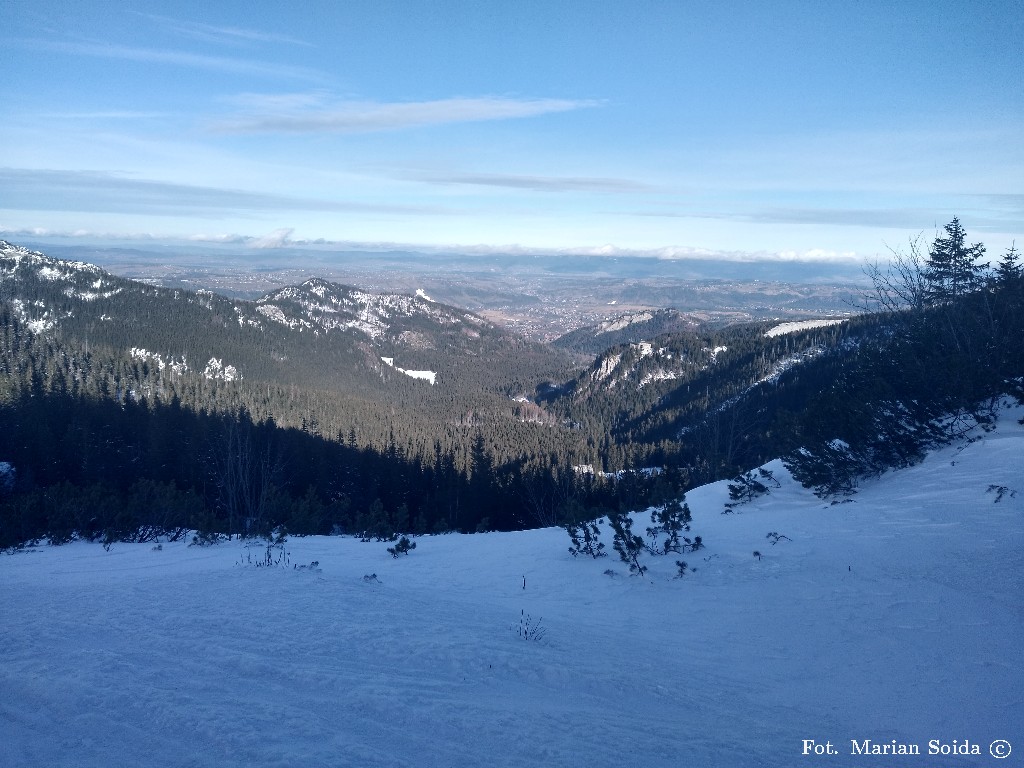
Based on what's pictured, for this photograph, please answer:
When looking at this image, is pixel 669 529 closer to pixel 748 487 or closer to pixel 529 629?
pixel 529 629

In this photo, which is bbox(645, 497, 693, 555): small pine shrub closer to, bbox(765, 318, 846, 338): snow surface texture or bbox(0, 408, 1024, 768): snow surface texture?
bbox(0, 408, 1024, 768): snow surface texture

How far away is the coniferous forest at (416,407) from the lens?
53.0ft

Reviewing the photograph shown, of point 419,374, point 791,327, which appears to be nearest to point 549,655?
point 791,327

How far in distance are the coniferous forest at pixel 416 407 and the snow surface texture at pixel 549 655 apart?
4.34 meters

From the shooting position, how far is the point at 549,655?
671 centimetres

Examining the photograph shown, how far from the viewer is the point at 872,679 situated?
21.1 ft

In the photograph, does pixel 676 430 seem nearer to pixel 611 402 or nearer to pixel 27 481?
pixel 611 402

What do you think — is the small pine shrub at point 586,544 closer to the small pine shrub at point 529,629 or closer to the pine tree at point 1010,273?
the small pine shrub at point 529,629

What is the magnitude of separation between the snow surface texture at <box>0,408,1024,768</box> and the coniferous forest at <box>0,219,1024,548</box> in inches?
171

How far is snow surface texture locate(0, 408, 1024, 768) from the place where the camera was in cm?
463

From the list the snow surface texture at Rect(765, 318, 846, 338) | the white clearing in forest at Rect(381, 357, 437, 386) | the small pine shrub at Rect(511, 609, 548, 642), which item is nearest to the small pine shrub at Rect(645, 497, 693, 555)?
the small pine shrub at Rect(511, 609, 548, 642)

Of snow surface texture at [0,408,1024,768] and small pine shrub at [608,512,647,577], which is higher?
snow surface texture at [0,408,1024,768]

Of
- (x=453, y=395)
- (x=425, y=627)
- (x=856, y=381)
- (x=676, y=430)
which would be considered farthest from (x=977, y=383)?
(x=453, y=395)

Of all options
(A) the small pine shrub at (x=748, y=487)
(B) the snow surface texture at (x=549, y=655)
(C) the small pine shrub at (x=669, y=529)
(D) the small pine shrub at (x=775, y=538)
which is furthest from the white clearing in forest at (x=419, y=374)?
(B) the snow surface texture at (x=549, y=655)
